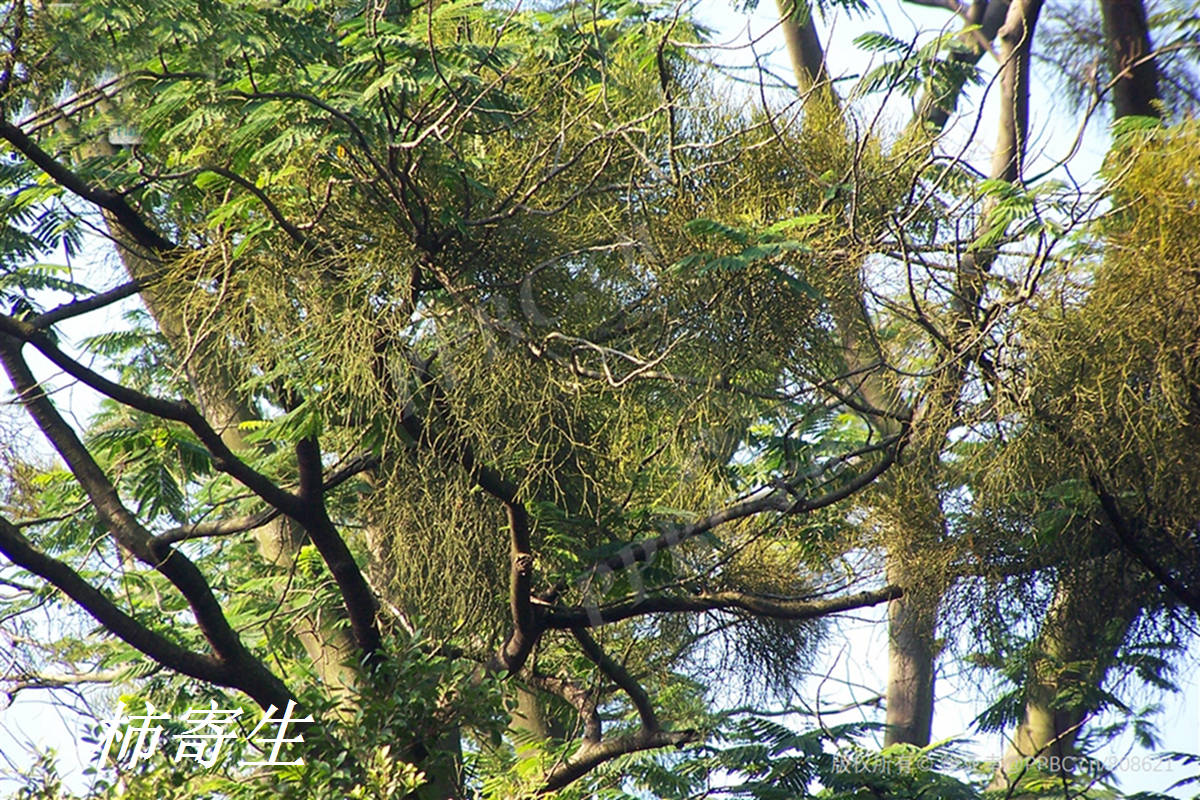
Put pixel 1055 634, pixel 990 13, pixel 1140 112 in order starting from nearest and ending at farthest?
pixel 1140 112 → pixel 1055 634 → pixel 990 13

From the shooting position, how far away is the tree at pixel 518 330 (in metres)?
3.46

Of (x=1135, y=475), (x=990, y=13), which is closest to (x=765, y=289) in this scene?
(x=1135, y=475)

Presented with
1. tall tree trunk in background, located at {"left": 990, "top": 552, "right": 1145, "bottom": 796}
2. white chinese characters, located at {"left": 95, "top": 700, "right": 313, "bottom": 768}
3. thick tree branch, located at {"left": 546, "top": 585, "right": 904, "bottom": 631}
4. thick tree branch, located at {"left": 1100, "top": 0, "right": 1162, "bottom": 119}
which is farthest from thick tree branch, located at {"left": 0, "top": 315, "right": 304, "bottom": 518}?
thick tree branch, located at {"left": 1100, "top": 0, "right": 1162, "bottom": 119}

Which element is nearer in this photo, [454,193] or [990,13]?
[454,193]

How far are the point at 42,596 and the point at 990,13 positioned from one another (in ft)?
15.3

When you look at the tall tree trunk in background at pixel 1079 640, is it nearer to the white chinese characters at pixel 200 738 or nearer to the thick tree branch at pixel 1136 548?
the thick tree branch at pixel 1136 548

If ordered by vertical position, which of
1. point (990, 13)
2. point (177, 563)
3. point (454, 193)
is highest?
point (990, 13)

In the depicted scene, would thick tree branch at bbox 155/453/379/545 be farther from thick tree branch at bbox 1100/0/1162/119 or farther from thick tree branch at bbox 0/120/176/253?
thick tree branch at bbox 1100/0/1162/119

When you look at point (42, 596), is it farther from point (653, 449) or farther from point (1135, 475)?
point (1135, 475)

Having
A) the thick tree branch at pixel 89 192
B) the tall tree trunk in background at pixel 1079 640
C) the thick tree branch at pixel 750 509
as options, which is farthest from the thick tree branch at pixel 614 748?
the thick tree branch at pixel 89 192

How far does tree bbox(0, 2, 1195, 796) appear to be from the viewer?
11.4ft

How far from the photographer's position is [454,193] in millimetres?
3631

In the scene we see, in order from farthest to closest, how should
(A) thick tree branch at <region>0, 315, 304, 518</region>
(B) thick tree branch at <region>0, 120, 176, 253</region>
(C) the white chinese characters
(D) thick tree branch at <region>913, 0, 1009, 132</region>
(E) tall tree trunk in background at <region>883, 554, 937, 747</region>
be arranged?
(E) tall tree trunk in background at <region>883, 554, 937, 747</region> < (D) thick tree branch at <region>913, 0, 1009, 132</region> < (C) the white chinese characters < (A) thick tree branch at <region>0, 315, 304, 518</region> < (B) thick tree branch at <region>0, 120, 176, 253</region>

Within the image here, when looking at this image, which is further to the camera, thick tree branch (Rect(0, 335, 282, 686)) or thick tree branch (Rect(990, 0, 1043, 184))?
thick tree branch (Rect(990, 0, 1043, 184))
